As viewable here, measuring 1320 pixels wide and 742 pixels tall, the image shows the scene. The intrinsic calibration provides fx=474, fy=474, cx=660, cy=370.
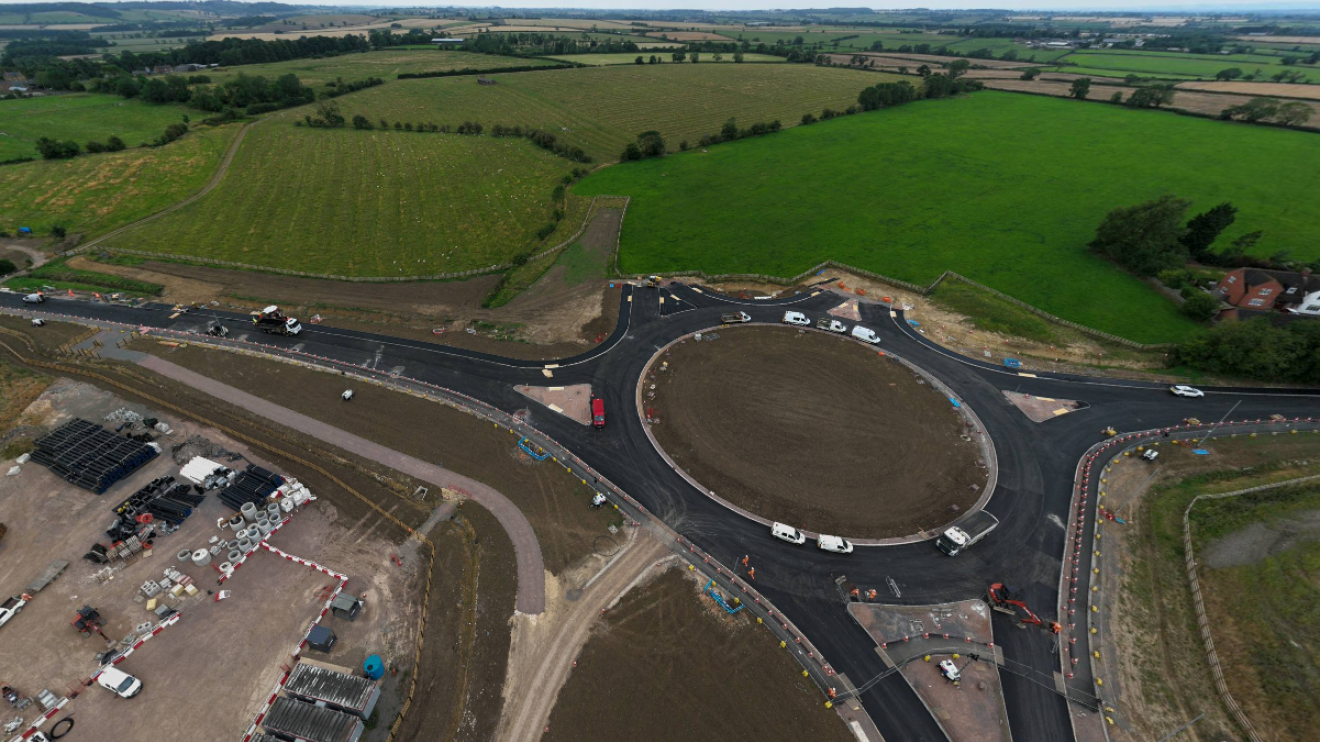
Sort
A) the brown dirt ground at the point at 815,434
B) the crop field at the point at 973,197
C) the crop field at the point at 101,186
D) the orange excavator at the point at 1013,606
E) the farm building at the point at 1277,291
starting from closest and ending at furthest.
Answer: the orange excavator at the point at 1013,606 < the brown dirt ground at the point at 815,434 < the farm building at the point at 1277,291 < the crop field at the point at 973,197 < the crop field at the point at 101,186

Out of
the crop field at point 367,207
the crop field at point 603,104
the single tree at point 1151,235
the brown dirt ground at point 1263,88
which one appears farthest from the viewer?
the brown dirt ground at point 1263,88

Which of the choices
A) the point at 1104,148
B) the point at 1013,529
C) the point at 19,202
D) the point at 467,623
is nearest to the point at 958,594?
the point at 1013,529

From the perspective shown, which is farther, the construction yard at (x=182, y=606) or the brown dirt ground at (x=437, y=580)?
the brown dirt ground at (x=437, y=580)

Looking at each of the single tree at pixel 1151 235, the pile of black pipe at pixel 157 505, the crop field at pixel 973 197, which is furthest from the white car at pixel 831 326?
the pile of black pipe at pixel 157 505

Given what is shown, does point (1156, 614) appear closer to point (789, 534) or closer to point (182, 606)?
point (789, 534)

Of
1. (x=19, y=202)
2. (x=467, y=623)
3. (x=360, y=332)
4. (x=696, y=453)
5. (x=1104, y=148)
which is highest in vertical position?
(x=1104, y=148)

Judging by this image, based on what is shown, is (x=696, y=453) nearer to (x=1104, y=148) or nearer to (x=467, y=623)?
(x=467, y=623)

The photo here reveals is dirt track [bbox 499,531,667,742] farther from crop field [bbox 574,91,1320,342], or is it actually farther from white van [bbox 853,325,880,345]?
crop field [bbox 574,91,1320,342]

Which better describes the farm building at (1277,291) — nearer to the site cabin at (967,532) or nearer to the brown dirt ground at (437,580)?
the site cabin at (967,532)

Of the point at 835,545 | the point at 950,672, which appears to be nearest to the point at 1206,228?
the point at 835,545
